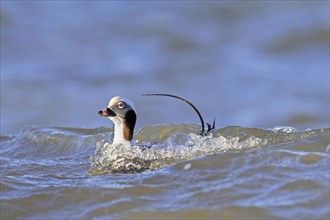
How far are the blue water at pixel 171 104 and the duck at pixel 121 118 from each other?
29 centimetres

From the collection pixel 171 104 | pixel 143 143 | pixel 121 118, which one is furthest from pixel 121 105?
pixel 171 104

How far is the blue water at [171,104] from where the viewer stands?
6016mm

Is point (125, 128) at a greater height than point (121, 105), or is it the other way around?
point (121, 105)

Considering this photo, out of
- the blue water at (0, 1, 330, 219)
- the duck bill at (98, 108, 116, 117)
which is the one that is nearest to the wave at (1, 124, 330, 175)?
the blue water at (0, 1, 330, 219)

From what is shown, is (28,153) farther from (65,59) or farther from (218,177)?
(65,59)

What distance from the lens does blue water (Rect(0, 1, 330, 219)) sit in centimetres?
602

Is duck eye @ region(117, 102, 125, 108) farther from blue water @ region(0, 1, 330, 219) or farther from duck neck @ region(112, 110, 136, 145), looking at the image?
blue water @ region(0, 1, 330, 219)

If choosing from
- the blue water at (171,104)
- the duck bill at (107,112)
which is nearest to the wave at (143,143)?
the blue water at (171,104)

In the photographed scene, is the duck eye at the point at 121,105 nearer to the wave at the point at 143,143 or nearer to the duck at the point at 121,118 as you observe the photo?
the duck at the point at 121,118

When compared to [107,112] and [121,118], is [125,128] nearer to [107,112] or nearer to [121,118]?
[121,118]

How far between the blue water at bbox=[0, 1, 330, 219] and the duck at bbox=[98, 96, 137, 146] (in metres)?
0.29

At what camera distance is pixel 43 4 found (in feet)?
53.4

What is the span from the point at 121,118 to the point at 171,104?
429 centimetres

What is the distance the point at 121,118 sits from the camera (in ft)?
24.2
